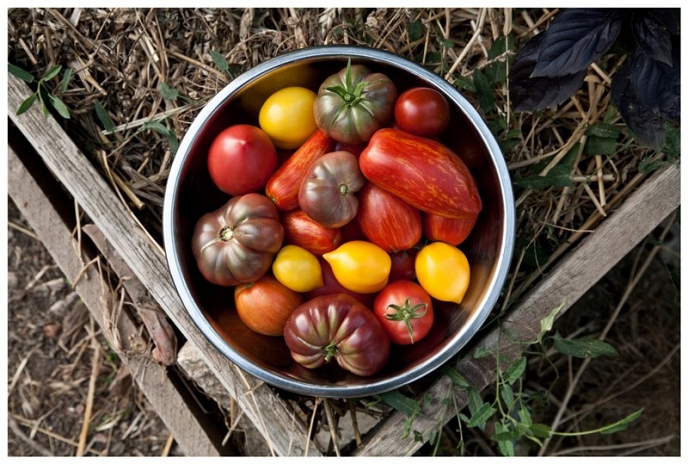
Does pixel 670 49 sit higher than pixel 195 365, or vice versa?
pixel 670 49

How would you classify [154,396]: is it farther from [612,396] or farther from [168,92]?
[612,396]

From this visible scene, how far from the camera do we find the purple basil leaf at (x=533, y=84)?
1.22 m

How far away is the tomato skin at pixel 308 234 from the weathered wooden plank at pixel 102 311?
46 cm

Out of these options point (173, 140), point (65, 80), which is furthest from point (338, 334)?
point (65, 80)

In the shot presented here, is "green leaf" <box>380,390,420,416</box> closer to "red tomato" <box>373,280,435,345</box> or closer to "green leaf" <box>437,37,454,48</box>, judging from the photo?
"red tomato" <box>373,280,435,345</box>

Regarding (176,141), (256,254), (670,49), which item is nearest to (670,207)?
(670,49)

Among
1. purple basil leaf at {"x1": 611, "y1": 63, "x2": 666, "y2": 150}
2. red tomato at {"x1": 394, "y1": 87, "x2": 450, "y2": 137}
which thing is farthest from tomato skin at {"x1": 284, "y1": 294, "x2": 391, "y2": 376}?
purple basil leaf at {"x1": 611, "y1": 63, "x2": 666, "y2": 150}

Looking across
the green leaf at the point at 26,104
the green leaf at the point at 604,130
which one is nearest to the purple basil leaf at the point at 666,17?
the green leaf at the point at 604,130

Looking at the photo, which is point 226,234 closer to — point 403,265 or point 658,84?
point 403,265

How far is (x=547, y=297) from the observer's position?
1.33 m

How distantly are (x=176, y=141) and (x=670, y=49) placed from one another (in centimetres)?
89

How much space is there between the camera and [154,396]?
1.49m

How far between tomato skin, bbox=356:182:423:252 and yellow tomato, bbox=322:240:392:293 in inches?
0.9

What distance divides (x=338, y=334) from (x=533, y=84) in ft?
1.82
